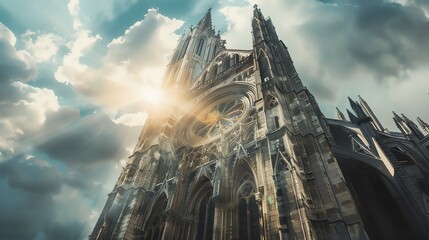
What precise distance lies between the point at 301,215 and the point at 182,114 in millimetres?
14294

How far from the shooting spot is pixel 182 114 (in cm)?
2047

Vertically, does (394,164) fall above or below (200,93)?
below

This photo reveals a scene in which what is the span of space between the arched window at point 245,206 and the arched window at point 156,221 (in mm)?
3778

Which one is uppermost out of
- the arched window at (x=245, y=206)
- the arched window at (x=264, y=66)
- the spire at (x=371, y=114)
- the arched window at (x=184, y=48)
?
the arched window at (x=184, y=48)

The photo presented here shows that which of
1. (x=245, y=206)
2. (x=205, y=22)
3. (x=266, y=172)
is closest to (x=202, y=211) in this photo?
(x=245, y=206)

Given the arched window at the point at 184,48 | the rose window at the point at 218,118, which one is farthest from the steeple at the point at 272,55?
the arched window at the point at 184,48

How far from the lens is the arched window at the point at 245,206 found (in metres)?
9.93

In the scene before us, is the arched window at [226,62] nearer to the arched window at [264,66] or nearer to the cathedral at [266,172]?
the cathedral at [266,172]

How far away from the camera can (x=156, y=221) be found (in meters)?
13.4

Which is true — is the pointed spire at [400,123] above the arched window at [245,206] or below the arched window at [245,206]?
above

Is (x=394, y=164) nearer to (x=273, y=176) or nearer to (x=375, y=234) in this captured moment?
(x=375, y=234)

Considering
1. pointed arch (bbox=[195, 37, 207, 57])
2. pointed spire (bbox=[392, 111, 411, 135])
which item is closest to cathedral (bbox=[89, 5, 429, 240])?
pointed spire (bbox=[392, 111, 411, 135])

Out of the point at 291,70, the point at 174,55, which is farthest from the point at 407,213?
the point at 174,55

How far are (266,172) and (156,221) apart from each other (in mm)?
6948
